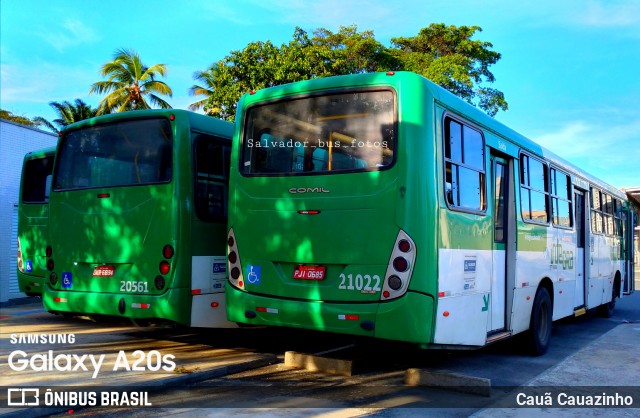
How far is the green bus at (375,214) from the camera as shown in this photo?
6121 mm

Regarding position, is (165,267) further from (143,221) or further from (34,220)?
(34,220)

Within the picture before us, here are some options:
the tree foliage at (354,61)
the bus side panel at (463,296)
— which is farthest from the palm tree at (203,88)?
the bus side panel at (463,296)

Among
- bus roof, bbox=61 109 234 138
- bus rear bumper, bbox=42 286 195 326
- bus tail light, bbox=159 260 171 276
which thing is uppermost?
bus roof, bbox=61 109 234 138

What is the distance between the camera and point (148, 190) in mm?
Answer: 7930

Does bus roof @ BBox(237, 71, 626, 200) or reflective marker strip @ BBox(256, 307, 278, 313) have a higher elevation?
bus roof @ BBox(237, 71, 626, 200)

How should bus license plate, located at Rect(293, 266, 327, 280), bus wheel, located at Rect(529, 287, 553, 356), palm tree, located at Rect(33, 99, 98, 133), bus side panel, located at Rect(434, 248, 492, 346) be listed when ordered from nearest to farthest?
bus side panel, located at Rect(434, 248, 492, 346)
bus license plate, located at Rect(293, 266, 327, 280)
bus wheel, located at Rect(529, 287, 553, 356)
palm tree, located at Rect(33, 99, 98, 133)

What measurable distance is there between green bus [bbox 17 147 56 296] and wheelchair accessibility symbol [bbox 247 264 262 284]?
7.06 metres

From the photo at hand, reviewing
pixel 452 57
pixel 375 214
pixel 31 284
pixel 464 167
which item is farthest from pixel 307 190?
pixel 452 57

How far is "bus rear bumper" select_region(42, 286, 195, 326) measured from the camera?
7562mm

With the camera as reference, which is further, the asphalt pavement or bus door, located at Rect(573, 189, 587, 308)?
bus door, located at Rect(573, 189, 587, 308)

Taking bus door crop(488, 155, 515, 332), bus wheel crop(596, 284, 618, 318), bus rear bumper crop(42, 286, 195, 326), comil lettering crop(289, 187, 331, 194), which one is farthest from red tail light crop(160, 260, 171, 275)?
bus wheel crop(596, 284, 618, 318)

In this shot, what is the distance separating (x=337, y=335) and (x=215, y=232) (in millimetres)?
2434

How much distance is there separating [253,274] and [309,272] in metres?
0.77

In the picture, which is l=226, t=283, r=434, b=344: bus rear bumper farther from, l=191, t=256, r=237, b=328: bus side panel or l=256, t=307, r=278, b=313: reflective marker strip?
l=191, t=256, r=237, b=328: bus side panel
